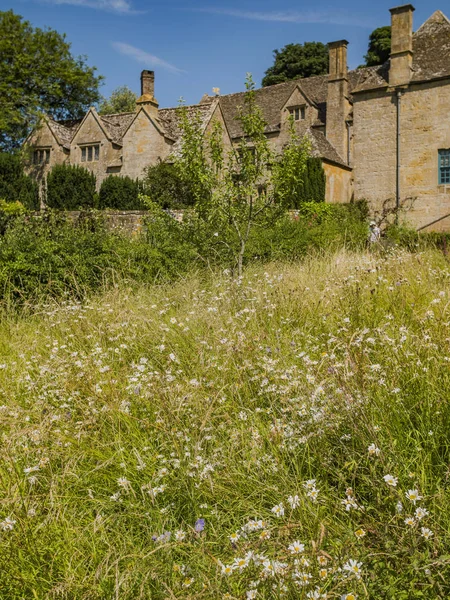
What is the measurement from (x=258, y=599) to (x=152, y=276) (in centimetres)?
906

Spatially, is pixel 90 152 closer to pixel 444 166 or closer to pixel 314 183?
pixel 314 183

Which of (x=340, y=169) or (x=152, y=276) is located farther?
(x=340, y=169)

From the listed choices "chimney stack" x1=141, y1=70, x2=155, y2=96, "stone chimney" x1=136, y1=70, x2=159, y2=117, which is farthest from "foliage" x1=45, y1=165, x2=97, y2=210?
"chimney stack" x1=141, y1=70, x2=155, y2=96

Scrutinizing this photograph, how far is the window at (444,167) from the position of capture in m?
26.6

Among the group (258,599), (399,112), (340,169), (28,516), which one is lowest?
(258,599)

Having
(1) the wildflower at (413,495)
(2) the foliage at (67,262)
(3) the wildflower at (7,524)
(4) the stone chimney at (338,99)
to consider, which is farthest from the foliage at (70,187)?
(1) the wildflower at (413,495)

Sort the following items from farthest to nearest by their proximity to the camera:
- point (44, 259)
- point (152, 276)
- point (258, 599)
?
point (152, 276), point (44, 259), point (258, 599)

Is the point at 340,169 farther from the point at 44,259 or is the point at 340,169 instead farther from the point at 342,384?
the point at 342,384

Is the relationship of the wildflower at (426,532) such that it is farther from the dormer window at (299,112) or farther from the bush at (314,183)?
the dormer window at (299,112)

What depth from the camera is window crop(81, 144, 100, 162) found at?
37.8 m

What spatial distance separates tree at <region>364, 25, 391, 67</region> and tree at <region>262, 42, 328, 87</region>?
4579 mm

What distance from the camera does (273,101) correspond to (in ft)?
126

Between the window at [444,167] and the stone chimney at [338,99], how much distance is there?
25.4 feet

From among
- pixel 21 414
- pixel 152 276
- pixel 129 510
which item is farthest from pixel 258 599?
pixel 152 276
